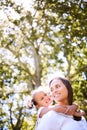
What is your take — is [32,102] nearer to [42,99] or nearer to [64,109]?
[42,99]

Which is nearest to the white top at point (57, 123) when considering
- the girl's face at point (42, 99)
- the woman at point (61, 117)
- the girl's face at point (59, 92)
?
the woman at point (61, 117)

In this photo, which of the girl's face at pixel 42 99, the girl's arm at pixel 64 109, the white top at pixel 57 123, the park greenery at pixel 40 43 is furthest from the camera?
the park greenery at pixel 40 43

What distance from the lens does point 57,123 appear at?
70.3 inches

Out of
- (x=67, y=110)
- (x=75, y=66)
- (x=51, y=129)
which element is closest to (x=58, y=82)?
(x=67, y=110)

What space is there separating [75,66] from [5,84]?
16.9 feet

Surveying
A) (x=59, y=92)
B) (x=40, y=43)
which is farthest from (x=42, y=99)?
(x=40, y=43)

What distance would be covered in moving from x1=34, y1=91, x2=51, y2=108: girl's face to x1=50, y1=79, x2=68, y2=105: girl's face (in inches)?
19.1

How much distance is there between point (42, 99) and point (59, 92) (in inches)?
22.6

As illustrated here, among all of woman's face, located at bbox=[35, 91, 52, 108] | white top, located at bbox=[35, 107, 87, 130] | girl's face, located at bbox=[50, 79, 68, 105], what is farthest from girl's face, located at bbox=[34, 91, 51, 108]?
white top, located at bbox=[35, 107, 87, 130]

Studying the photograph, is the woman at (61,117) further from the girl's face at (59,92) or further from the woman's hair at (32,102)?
the woman's hair at (32,102)

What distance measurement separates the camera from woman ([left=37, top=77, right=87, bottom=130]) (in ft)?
5.80

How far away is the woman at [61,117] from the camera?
177 cm

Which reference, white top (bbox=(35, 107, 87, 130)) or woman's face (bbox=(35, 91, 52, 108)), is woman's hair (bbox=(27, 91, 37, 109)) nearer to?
woman's face (bbox=(35, 91, 52, 108))

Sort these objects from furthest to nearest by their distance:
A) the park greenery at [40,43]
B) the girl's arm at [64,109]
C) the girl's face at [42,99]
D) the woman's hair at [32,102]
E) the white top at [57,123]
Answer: the park greenery at [40,43] < the girl's face at [42,99] < the woman's hair at [32,102] < the girl's arm at [64,109] < the white top at [57,123]
